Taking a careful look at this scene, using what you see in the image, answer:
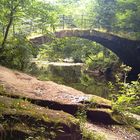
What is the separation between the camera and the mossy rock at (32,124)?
5.37 metres

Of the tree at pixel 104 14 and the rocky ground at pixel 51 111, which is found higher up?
the tree at pixel 104 14

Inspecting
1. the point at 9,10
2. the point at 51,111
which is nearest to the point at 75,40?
the point at 9,10

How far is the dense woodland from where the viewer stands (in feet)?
42.7

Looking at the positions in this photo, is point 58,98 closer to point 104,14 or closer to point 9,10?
point 9,10

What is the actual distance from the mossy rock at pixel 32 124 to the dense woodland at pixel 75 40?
3.34 m

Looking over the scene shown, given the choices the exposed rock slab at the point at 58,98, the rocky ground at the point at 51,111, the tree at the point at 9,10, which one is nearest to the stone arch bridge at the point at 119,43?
the tree at the point at 9,10

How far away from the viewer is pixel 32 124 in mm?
5840

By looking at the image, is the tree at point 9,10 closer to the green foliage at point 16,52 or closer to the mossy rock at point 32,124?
the green foliage at point 16,52

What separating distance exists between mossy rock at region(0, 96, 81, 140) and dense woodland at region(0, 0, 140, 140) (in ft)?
10.9

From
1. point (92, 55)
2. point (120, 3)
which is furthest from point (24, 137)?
point (92, 55)

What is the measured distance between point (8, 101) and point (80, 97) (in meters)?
3.03

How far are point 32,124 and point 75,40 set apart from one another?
26.0 m

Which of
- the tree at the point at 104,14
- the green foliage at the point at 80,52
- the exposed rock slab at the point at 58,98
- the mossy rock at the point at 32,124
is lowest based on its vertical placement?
the green foliage at the point at 80,52

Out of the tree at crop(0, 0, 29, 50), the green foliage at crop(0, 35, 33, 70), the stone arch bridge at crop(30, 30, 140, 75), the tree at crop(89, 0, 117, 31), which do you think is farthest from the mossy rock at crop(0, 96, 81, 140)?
the tree at crop(89, 0, 117, 31)
